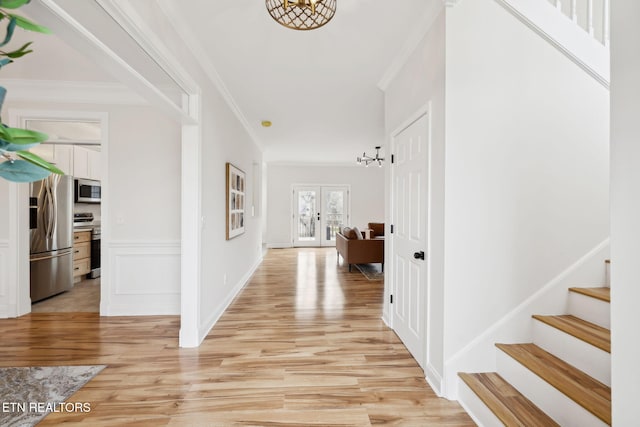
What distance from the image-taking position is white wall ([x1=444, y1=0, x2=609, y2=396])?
6.47 feet

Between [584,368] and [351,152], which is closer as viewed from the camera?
[584,368]

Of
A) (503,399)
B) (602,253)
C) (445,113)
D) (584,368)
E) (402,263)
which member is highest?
(445,113)

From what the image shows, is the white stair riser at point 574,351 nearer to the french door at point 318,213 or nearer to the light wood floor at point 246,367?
the light wood floor at point 246,367

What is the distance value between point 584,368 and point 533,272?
0.57m

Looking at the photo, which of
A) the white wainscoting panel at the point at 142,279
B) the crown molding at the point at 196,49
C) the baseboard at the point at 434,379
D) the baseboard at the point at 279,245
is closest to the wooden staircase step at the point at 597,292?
the baseboard at the point at 434,379

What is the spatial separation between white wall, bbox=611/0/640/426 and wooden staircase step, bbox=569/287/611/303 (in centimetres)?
113

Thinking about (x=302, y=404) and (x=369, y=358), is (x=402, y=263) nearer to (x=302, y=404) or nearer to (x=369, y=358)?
(x=369, y=358)

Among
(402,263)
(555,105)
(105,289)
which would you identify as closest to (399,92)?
(555,105)

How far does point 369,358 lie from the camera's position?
2490 millimetres

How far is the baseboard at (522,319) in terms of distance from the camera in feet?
6.56

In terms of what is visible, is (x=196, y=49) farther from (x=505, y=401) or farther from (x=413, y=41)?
(x=505, y=401)

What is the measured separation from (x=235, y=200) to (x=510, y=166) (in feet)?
10.6

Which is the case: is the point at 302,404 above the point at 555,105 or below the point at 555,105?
below

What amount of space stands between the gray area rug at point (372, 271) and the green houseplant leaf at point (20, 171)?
5.00 m
